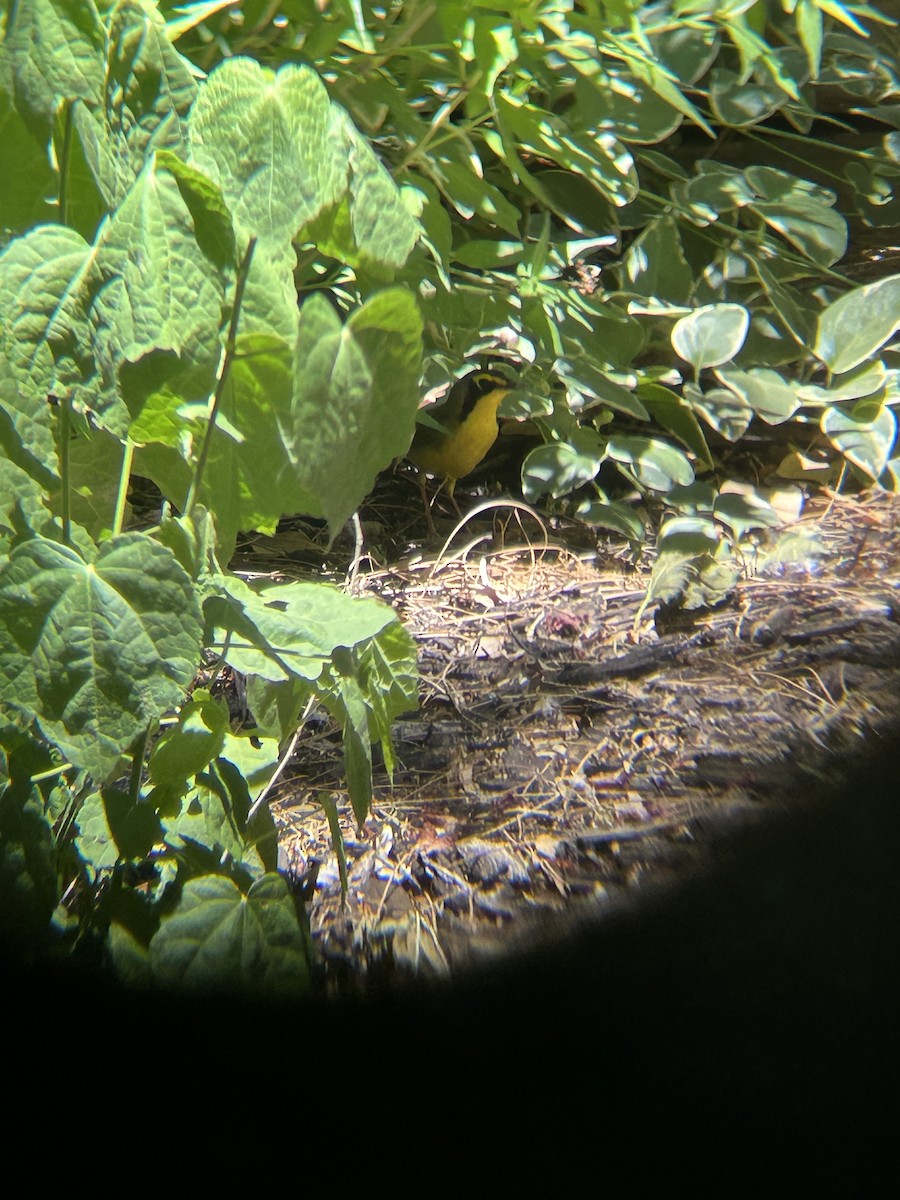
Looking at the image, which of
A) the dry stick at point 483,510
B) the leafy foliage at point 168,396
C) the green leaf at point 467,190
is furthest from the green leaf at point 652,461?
the leafy foliage at point 168,396

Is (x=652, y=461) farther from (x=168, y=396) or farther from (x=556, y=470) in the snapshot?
(x=168, y=396)

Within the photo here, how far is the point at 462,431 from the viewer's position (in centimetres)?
168

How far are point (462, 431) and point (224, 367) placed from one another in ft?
3.54

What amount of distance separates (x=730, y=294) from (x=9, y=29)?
1.40 m

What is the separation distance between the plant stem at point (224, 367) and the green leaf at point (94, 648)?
0.08m

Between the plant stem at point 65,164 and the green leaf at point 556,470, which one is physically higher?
the plant stem at point 65,164

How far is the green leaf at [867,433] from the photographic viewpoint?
5.10 ft

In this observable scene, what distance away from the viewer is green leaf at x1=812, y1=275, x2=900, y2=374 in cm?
157

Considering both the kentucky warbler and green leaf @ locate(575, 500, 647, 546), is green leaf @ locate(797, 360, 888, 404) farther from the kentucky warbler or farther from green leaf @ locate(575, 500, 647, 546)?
the kentucky warbler

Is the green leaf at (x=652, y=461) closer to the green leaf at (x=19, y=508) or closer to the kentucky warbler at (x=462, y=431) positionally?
the kentucky warbler at (x=462, y=431)

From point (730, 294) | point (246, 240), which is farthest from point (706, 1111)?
point (730, 294)

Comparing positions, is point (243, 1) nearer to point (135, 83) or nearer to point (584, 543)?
point (135, 83)

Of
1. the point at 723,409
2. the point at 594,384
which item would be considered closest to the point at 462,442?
the point at 594,384

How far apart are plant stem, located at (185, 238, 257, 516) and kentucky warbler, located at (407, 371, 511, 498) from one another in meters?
0.99
